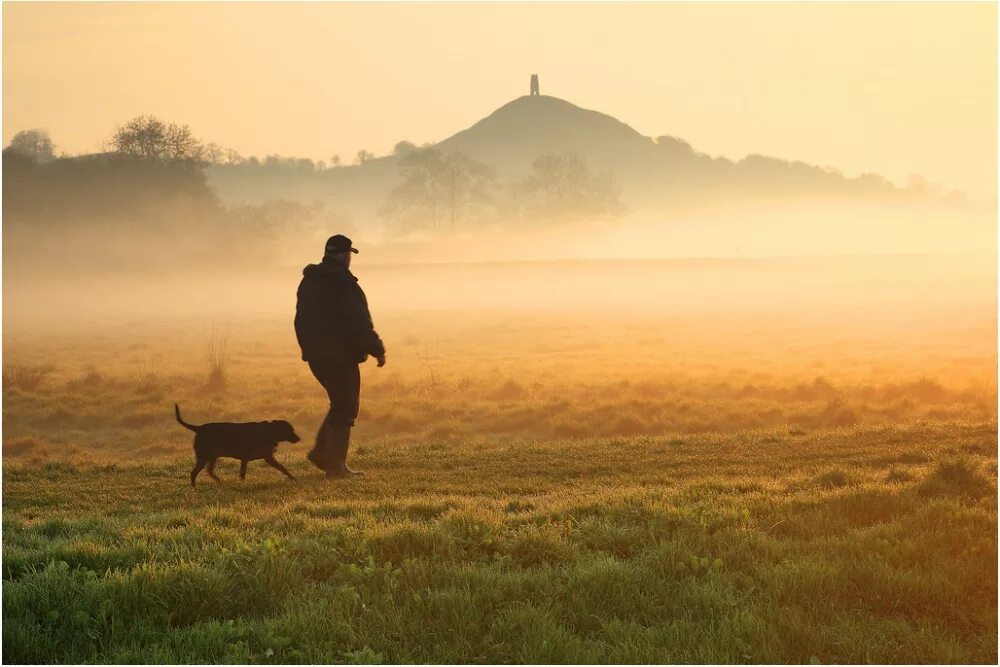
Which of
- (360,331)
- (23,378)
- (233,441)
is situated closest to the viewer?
(233,441)

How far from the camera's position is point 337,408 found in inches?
479

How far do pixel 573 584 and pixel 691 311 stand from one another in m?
57.6

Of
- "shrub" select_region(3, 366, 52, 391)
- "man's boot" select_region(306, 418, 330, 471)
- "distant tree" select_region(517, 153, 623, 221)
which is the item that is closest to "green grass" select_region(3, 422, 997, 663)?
"man's boot" select_region(306, 418, 330, 471)

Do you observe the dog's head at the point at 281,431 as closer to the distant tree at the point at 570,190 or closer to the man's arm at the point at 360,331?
the man's arm at the point at 360,331

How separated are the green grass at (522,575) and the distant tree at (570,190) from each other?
3959 inches

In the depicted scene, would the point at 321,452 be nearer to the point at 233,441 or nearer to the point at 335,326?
the point at 233,441

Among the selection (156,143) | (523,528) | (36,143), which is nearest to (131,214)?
(156,143)

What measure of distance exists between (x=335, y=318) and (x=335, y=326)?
0.30 feet

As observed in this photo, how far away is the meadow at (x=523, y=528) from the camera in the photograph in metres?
6.62

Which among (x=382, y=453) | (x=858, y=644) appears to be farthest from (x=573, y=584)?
(x=382, y=453)

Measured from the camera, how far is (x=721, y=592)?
7164 millimetres

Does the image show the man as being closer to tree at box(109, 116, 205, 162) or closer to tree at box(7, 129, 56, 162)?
tree at box(109, 116, 205, 162)

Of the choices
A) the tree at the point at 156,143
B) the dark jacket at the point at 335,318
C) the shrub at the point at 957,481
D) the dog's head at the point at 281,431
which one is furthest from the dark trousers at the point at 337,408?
the tree at the point at 156,143

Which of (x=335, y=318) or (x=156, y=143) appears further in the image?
(x=156, y=143)
